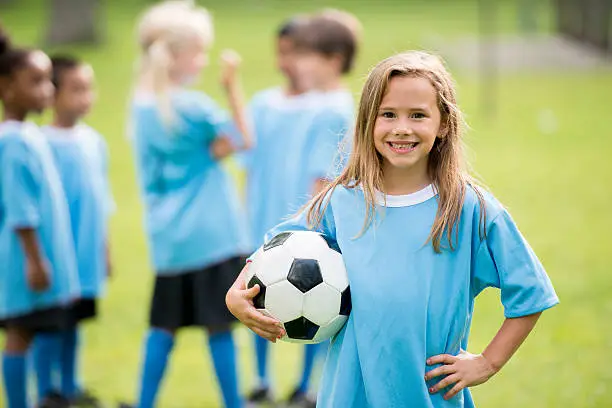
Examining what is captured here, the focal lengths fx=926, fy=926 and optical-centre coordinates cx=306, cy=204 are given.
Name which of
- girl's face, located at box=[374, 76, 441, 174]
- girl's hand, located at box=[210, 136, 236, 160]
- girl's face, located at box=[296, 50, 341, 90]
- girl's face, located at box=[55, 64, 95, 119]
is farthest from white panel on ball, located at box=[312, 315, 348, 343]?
girl's face, located at box=[55, 64, 95, 119]

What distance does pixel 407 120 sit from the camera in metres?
2.62

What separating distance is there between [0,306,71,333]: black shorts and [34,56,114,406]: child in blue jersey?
28cm

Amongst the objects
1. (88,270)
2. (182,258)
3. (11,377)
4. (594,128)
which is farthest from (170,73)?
(594,128)

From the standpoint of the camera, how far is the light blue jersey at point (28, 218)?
415cm

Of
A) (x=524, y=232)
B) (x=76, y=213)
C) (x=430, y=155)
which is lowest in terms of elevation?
(x=524, y=232)

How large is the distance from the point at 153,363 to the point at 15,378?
2.19 ft

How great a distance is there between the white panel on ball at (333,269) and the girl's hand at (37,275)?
199 cm

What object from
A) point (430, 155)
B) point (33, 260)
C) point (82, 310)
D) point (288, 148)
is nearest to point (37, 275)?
point (33, 260)

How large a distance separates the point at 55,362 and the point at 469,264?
10.2ft

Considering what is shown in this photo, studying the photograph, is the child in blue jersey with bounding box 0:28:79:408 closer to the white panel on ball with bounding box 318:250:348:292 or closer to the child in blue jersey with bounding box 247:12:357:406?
the child in blue jersey with bounding box 247:12:357:406

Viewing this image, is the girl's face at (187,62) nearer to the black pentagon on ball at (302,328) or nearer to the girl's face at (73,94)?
the girl's face at (73,94)

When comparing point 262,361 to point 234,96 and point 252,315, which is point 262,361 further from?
point 252,315

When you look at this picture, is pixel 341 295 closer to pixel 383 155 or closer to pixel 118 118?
pixel 383 155

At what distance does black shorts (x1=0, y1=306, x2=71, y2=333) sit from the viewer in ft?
14.0
